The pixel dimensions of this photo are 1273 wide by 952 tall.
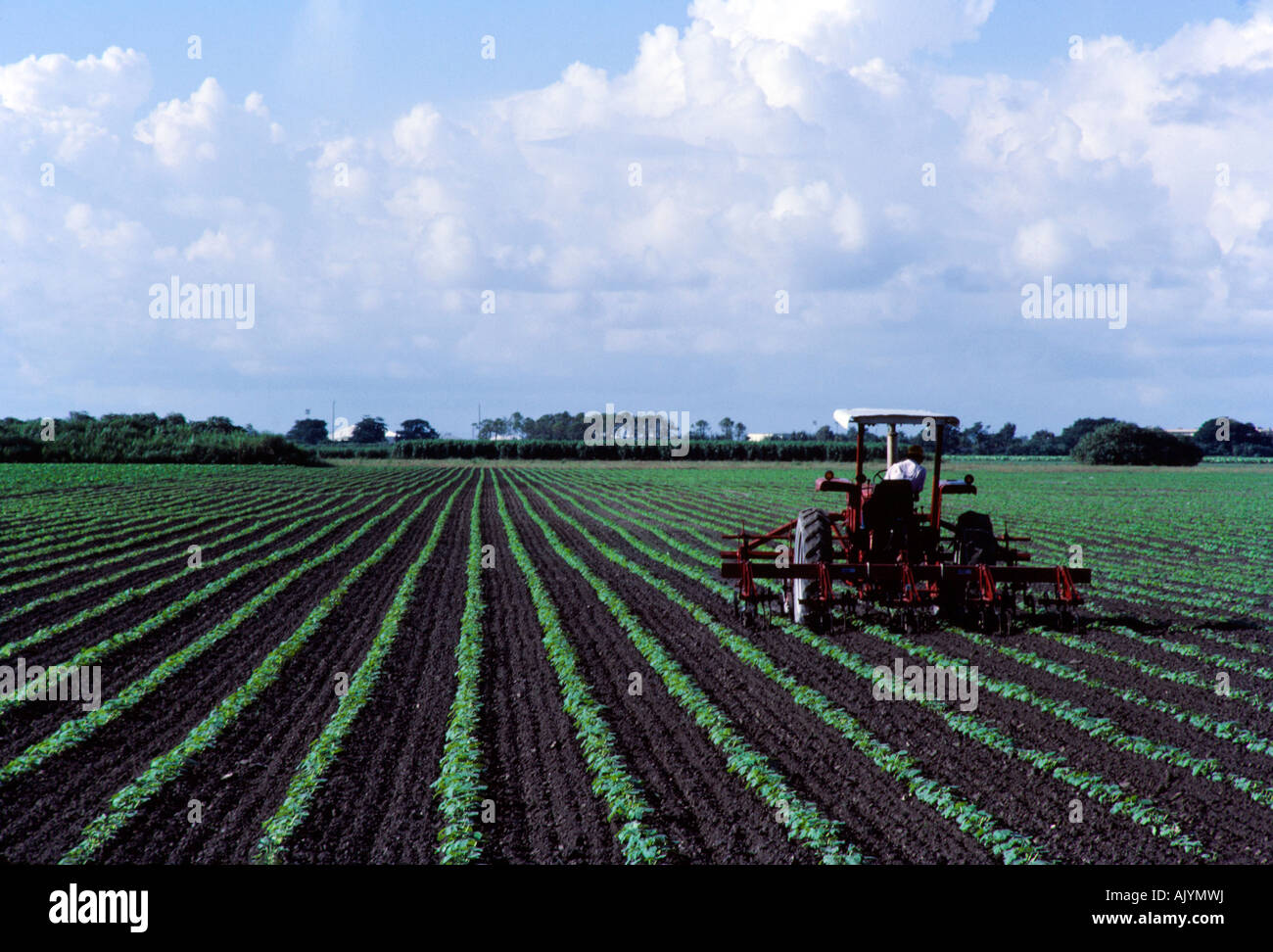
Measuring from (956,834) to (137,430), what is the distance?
298 feet

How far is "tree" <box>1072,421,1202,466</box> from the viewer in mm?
83688

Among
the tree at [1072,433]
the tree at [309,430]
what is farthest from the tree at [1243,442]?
the tree at [309,430]

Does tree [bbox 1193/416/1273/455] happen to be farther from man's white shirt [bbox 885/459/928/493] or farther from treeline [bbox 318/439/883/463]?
man's white shirt [bbox 885/459/928/493]

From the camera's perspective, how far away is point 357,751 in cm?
713

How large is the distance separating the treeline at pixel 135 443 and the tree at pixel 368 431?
53.9 meters

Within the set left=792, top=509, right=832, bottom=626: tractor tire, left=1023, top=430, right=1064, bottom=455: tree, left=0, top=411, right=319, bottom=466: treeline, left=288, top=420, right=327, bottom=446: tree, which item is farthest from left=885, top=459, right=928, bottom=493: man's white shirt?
left=288, top=420, right=327, bottom=446: tree

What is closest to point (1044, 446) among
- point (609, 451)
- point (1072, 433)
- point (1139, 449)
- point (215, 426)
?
point (1072, 433)

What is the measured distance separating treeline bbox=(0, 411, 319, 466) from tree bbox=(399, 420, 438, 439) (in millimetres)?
61100

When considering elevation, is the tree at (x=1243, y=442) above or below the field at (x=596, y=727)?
above

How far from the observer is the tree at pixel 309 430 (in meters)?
156

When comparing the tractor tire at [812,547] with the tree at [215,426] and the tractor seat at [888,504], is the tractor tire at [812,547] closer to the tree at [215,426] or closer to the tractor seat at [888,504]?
the tractor seat at [888,504]
